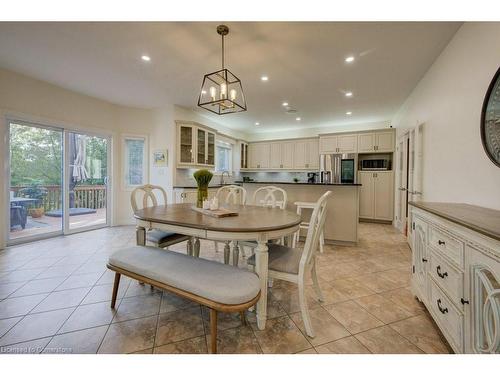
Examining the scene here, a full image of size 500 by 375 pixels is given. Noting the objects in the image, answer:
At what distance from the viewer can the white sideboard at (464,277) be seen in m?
0.95

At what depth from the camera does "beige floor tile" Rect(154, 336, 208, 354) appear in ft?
4.34

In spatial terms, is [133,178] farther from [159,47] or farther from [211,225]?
[211,225]

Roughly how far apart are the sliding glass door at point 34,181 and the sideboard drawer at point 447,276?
17.5ft

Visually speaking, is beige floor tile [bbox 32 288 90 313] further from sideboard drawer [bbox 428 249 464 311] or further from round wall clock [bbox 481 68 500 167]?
round wall clock [bbox 481 68 500 167]

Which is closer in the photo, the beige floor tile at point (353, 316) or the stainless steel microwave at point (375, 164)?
the beige floor tile at point (353, 316)

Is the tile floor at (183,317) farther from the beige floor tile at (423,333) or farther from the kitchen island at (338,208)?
the kitchen island at (338,208)

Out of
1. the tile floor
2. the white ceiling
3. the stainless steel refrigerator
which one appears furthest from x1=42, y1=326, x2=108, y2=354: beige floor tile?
the stainless steel refrigerator

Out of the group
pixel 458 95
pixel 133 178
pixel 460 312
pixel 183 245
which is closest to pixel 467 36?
pixel 458 95

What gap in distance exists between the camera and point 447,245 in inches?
51.8

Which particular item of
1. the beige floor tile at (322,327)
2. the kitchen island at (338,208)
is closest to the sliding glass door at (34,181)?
the kitchen island at (338,208)

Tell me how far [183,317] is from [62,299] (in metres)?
1.17

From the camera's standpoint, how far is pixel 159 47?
2.50 meters

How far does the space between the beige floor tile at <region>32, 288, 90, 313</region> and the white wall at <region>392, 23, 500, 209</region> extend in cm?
347
